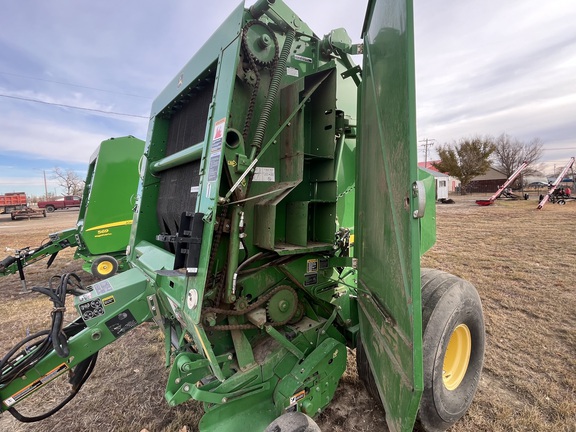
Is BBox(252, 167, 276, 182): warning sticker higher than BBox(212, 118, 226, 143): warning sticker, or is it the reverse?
BBox(212, 118, 226, 143): warning sticker

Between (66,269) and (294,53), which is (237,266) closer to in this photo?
(294,53)

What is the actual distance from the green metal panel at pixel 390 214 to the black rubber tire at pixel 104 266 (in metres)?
5.09

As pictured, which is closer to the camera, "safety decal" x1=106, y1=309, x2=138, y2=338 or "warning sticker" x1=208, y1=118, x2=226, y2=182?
"warning sticker" x1=208, y1=118, x2=226, y2=182

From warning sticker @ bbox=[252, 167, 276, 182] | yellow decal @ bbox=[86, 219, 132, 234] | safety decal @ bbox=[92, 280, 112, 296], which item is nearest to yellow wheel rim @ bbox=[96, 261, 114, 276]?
yellow decal @ bbox=[86, 219, 132, 234]

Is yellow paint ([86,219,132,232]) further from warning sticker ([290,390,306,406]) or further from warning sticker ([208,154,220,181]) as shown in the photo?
warning sticker ([290,390,306,406])

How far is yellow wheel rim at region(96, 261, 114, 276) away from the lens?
5.46 m

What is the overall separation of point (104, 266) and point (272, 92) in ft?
16.7

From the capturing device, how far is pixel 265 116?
1.92 m

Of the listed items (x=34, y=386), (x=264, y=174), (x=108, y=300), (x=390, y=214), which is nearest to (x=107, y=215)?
(x=108, y=300)

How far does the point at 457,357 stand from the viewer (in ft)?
7.95

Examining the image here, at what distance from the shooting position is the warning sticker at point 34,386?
1.78m

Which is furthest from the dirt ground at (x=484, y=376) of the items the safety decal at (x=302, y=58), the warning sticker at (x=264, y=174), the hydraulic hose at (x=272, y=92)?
the safety decal at (x=302, y=58)

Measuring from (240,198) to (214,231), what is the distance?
0.24m

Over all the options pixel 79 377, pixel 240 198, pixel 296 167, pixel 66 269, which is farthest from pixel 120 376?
pixel 66 269
